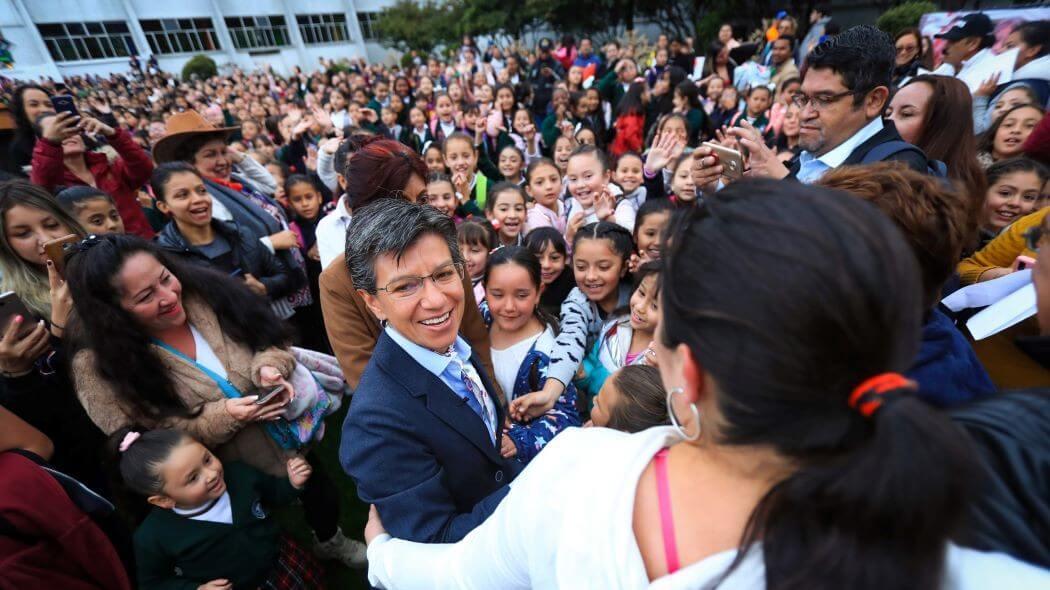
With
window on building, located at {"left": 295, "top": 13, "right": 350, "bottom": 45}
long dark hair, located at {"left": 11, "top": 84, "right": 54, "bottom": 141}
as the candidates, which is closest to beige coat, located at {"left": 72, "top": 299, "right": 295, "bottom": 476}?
long dark hair, located at {"left": 11, "top": 84, "right": 54, "bottom": 141}

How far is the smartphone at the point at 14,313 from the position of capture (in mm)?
2031

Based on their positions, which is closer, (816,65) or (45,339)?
(45,339)

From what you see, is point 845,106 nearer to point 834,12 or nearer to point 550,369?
point 550,369

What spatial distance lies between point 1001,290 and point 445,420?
2.12 meters

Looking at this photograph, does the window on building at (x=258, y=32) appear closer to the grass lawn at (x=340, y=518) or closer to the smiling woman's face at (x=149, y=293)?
the grass lawn at (x=340, y=518)

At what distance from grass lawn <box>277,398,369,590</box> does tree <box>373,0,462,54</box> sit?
27.2 m

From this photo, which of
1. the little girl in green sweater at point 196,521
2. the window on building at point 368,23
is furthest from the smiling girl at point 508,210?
the window on building at point 368,23

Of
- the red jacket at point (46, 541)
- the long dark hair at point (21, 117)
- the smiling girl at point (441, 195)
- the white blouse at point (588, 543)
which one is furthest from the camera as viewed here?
the long dark hair at point (21, 117)

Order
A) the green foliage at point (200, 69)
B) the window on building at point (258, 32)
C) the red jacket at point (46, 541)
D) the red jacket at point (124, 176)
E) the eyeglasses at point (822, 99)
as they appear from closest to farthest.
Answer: the red jacket at point (46, 541) < the eyeglasses at point (822, 99) < the red jacket at point (124, 176) < the green foliage at point (200, 69) < the window on building at point (258, 32)

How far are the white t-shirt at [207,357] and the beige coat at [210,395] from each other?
0.06 ft

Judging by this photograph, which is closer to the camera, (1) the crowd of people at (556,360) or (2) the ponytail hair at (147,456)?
(1) the crowd of people at (556,360)

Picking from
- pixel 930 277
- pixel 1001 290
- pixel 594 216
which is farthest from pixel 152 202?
pixel 1001 290

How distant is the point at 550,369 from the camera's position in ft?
7.66

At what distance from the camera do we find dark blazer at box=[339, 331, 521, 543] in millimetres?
1265
